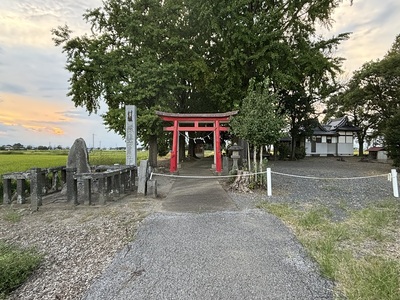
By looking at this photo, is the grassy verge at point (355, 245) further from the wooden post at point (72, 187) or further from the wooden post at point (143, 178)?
the wooden post at point (72, 187)

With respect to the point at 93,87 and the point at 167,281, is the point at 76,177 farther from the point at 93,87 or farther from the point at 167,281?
the point at 93,87

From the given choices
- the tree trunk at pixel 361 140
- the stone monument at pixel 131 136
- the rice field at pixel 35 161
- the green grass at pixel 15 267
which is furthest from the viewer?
the tree trunk at pixel 361 140

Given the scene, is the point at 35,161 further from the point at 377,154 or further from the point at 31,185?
the point at 377,154

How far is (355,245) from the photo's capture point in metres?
4.16

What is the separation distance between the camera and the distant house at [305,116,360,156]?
31.3 m

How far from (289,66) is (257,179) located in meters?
9.30

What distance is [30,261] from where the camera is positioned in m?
3.52

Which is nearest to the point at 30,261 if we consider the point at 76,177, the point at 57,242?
the point at 57,242

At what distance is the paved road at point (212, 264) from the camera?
9.55 feet

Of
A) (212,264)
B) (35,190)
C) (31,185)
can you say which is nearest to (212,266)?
(212,264)

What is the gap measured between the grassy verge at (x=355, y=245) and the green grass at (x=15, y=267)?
374 centimetres

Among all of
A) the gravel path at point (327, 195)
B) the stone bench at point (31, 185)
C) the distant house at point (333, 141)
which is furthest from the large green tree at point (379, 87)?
the stone bench at point (31, 185)

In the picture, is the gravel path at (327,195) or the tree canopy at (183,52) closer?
the gravel path at (327,195)

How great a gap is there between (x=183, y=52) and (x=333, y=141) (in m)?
24.5
